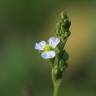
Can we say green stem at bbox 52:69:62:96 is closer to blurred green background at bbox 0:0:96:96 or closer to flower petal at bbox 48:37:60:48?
flower petal at bbox 48:37:60:48

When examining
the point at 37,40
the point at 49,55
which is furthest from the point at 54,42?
the point at 37,40

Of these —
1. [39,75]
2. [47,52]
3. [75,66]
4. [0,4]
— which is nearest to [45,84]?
[39,75]

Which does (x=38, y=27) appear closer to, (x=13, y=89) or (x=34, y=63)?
(x=34, y=63)

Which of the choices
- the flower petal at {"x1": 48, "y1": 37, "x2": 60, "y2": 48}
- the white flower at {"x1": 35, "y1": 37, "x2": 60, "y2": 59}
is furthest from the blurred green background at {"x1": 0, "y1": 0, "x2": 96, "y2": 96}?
the flower petal at {"x1": 48, "y1": 37, "x2": 60, "y2": 48}

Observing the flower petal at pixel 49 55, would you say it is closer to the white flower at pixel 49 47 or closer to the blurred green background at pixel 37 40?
the white flower at pixel 49 47

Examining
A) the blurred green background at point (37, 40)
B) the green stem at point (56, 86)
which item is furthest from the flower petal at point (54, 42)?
the blurred green background at point (37, 40)

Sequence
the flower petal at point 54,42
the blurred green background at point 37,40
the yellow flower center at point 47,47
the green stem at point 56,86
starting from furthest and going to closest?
the blurred green background at point 37,40, the yellow flower center at point 47,47, the flower petal at point 54,42, the green stem at point 56,86

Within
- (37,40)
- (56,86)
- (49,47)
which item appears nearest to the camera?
(56,86)

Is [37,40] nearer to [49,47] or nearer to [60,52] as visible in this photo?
[49,47]
